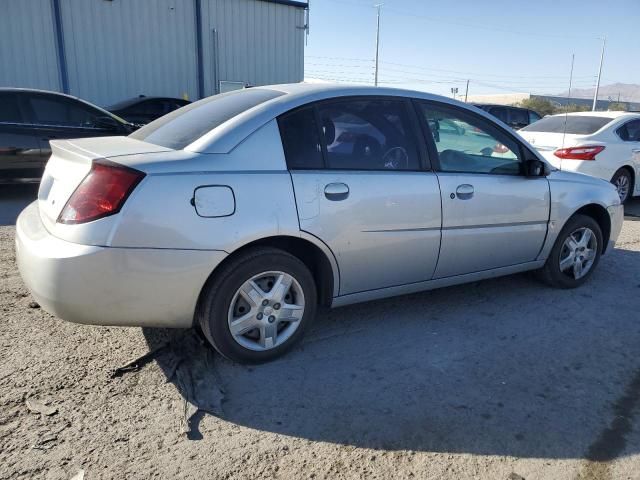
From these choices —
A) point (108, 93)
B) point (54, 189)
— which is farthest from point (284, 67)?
point (54, 189)

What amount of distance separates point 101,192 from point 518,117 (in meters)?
17.9

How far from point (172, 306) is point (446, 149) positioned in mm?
2153

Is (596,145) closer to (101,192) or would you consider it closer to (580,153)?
(580,153)

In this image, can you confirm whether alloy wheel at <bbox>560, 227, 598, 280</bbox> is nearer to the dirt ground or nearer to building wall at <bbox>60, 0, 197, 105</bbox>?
the dirt ground

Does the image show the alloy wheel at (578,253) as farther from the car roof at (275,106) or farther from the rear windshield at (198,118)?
the rear windshield at (198,118)

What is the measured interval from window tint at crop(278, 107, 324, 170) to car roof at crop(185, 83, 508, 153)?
0.06 meters

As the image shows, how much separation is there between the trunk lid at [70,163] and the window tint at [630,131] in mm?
7603

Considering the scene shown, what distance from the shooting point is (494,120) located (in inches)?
157

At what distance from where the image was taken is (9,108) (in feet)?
23.3

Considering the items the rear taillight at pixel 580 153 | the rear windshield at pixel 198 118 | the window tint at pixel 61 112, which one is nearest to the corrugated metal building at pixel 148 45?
the window tint at pixel 61 112

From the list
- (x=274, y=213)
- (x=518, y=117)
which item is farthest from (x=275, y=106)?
(x=518, y=117)

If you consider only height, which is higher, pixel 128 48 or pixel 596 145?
pixel 128 48

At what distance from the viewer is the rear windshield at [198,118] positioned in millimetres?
3078

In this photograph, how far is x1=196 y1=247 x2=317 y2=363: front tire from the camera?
2.87 metres
